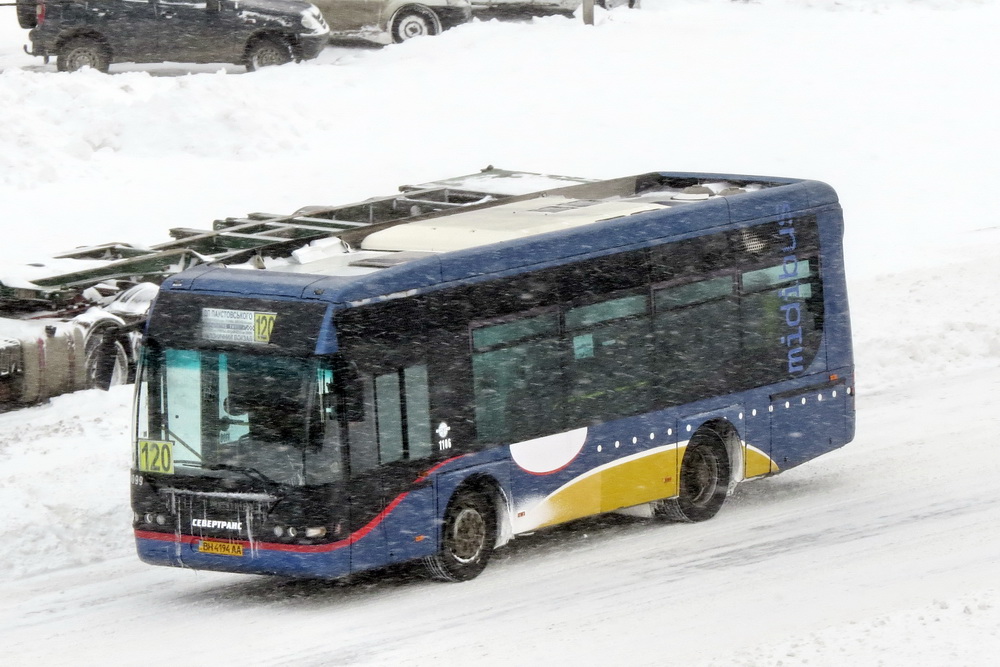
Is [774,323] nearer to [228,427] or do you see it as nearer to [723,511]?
[723,511]

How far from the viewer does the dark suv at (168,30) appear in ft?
108

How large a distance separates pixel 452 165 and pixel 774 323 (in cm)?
1458

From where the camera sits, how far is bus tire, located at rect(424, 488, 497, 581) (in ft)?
50.5

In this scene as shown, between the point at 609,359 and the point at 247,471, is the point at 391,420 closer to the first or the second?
the point at 247,471

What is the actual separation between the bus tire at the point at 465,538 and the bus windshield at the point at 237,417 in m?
1.32

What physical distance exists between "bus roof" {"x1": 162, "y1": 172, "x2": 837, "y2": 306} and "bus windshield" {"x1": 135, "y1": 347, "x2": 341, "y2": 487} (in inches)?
21.6

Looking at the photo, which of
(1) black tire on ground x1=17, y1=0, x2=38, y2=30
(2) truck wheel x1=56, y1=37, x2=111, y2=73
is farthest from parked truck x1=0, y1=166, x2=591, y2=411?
(1) black tire on ground x1=17, y1=0, x2=38, y2=30

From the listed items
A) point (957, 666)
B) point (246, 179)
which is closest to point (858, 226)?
point (246, 179)

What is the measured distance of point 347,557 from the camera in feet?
48.0

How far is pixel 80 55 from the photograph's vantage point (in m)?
33.4

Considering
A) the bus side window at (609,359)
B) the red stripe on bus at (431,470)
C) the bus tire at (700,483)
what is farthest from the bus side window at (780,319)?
the red stripe on bus at (431,470)

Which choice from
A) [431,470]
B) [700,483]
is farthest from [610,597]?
[700,483]

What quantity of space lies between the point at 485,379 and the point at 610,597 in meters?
1.96

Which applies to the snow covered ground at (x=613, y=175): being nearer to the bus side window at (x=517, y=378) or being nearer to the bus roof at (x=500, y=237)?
the bus side window at (x=517, y=378)
